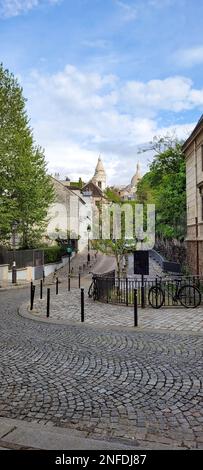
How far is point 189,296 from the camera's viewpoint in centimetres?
1179

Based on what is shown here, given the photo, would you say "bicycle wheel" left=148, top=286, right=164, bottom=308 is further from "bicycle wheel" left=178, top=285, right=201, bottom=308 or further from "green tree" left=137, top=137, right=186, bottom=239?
"green tree" left=137, top=137, right=186, bottom=239

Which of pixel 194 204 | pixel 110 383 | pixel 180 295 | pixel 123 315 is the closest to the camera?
pixel 110 383

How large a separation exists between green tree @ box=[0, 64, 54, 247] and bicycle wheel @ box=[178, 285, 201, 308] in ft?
46.5

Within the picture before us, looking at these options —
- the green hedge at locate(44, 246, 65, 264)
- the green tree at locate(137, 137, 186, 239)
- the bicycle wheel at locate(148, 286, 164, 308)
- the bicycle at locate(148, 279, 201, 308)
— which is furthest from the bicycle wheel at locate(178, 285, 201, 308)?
the green hedge at locate(44, 246, 65, 264)

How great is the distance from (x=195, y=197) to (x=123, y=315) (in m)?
12.1

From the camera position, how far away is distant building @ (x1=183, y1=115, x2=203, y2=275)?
19.0 meters

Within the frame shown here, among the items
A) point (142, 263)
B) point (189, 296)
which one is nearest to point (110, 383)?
point (142, 263)

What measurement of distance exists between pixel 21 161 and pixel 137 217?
10287 mm

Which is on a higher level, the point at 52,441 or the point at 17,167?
the point at 17,167

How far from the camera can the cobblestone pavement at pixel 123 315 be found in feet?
29.8

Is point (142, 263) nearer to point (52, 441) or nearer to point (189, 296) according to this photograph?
point (189, 296)

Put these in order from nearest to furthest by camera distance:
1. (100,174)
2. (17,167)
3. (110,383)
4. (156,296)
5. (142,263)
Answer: (110,383), (156,296), (142,263), (17,167), (100,174)

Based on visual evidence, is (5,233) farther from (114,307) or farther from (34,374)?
(34,374)
